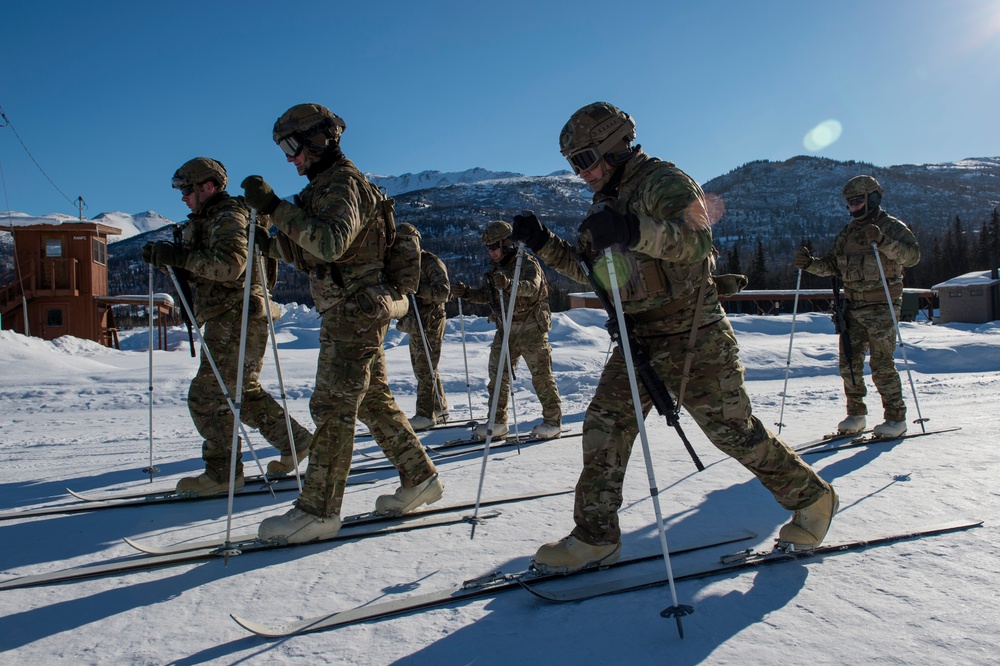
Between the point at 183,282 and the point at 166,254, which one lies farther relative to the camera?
the point at 183,282

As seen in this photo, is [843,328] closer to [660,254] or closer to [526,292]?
[526,292]

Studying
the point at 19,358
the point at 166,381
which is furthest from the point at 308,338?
the point at 166,381

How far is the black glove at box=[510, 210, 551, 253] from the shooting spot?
3053 mm

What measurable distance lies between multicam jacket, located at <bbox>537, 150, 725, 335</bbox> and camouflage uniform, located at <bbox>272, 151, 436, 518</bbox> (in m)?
1.17

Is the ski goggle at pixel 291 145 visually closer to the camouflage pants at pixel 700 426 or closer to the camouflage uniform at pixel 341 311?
the camouflage uniform at pixel 341 311

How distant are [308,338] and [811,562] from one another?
21.2 metres

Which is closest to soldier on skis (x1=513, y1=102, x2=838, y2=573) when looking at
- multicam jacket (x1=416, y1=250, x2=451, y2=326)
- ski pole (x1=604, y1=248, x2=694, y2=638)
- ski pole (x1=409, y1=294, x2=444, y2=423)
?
ski pole (x1=604, y1=248, x2=694, y2=638)

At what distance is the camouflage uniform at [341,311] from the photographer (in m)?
3.61

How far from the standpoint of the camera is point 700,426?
120 inches

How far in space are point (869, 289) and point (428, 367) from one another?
17.9 feet

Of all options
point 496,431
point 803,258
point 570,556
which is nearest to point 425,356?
point 496,431

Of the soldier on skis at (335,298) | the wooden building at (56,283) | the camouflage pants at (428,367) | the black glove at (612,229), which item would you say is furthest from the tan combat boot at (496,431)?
the wooden building at (56,283)

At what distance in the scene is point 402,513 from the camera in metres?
4.07

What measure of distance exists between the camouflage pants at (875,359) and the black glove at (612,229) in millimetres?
5476
